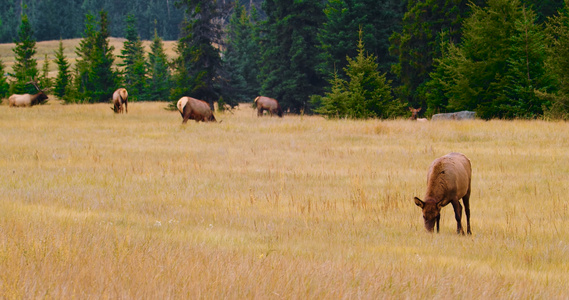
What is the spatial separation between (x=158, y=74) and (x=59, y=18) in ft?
240

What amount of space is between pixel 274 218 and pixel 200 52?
3116cm

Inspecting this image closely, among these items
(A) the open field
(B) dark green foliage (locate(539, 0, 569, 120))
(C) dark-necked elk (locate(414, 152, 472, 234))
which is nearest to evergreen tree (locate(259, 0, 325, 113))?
(B) dark green foliage (locate(539, 0, 569, 120))

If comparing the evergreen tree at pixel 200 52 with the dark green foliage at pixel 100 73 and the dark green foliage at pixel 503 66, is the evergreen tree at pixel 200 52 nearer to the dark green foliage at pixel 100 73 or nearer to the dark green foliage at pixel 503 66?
the dark green foliage at pixel 100 73

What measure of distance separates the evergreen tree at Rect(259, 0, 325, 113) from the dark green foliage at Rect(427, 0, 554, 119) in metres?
18.9

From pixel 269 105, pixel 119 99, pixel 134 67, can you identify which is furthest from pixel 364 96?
pixel 134 67

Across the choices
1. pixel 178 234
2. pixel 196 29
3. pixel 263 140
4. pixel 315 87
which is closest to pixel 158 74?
pixel 315 87

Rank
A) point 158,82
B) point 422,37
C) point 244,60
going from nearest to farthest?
point 422,37
point 158,82
point 244,60

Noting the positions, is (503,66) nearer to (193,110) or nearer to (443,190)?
(193,110)

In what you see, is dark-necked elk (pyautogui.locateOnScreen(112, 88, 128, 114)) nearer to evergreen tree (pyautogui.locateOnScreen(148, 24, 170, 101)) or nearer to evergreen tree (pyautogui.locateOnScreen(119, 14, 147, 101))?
evergreen tree (pyautogui.locateOnScreen(119, 14, 147, 101))

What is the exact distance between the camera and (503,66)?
91.9ft

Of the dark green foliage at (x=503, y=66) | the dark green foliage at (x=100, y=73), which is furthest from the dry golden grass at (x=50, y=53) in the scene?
the dark green foliage at (x=503, y=66)

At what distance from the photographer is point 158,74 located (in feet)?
232

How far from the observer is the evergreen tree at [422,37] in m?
35.1

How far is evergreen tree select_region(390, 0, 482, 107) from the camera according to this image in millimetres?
35125
